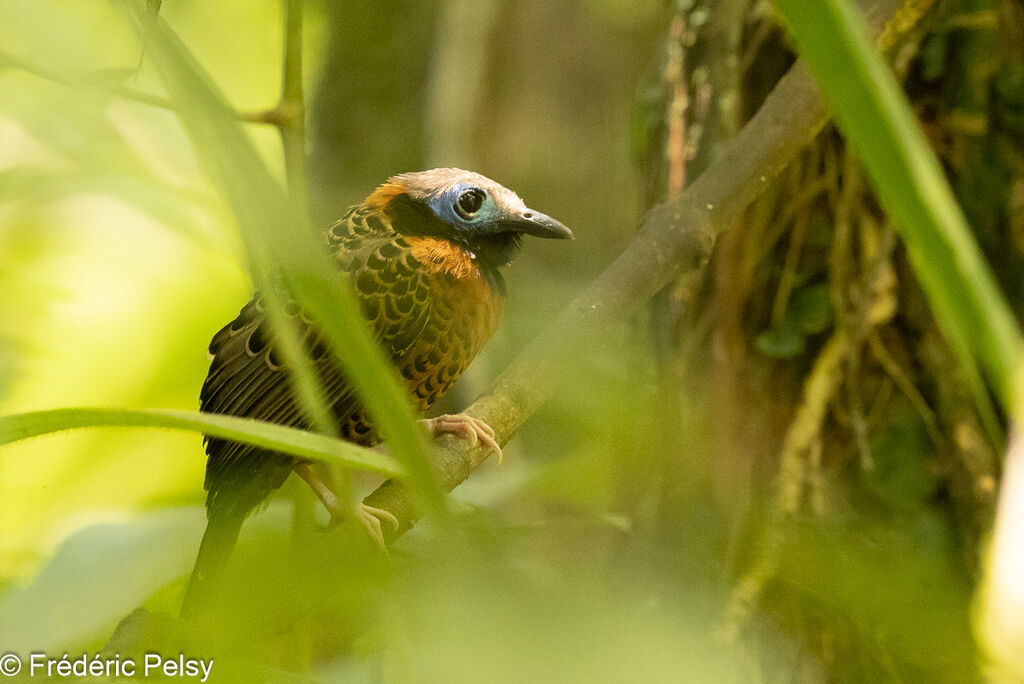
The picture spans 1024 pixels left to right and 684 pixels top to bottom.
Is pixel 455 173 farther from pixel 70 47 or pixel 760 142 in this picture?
pixel 70 47

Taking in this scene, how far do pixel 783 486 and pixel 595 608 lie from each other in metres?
1.39

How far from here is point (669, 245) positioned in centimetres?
167

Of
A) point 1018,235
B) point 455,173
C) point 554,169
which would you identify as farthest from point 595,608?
point 554,169

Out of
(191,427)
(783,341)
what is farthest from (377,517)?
(783,341)

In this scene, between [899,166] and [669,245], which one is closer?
[899,166]

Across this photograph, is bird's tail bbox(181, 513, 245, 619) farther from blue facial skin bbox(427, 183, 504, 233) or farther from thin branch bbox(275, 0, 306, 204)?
blue facial skin bbox(427, 183, 504, 233)

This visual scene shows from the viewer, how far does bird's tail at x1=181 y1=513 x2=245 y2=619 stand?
3.15 feet

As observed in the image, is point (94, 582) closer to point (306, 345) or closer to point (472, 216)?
point (306, 345)

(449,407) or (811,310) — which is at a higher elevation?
(811,310)

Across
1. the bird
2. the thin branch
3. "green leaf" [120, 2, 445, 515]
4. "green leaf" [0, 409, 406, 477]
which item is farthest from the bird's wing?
"green leaf" [120, 2, 445, 515]

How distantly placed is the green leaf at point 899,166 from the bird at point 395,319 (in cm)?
122

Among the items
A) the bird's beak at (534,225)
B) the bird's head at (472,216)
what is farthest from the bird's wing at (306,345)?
the bird's beak at (534,225)

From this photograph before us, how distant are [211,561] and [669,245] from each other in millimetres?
1000

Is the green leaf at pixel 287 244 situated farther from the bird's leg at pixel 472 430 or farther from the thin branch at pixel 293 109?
the bird's leg at pixel 472 430
